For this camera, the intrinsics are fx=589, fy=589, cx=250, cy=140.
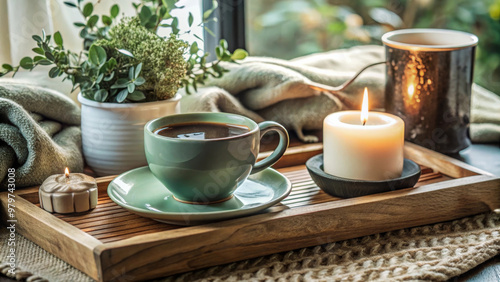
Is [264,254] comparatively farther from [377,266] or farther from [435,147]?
[435,147]

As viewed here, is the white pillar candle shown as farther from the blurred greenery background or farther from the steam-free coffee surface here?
the blurred greenery background

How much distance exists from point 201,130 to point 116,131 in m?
0.15

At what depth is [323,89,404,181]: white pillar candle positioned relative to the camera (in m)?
0.74

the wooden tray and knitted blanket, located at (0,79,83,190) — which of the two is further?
knitted blanket, located at (0,79,83,190)

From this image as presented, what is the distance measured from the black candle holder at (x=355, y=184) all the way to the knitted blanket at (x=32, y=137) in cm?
34

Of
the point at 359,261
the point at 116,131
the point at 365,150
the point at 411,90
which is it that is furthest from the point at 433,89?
the point at 116,131

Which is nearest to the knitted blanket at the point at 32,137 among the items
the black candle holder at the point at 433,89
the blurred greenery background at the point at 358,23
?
the black candle holder at the point at 433,89

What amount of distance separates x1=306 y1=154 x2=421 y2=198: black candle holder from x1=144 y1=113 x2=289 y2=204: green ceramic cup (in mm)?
105

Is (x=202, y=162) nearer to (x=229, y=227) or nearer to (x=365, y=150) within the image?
(x=229, y=227)

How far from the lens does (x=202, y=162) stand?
646 mm

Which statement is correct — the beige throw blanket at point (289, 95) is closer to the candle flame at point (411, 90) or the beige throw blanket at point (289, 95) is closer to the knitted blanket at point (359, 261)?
the candle flame at point (411, 90)

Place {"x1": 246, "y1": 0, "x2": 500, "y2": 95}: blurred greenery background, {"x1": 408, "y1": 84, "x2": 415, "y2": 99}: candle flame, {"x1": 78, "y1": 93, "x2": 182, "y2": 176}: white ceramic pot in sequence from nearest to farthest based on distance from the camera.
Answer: {"x1": 78, "y1": 93, "x2": 182, "y2": 176}: white ceramic pot → {"x1": 408, "y1": 84, "x2": 415, "y2": 99}: candle flame → {"x1": 246, "y1": 0, "x2": 500, "y2": 95}: blurred greenery background

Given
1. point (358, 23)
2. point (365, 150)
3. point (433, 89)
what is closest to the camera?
point (365, 150)

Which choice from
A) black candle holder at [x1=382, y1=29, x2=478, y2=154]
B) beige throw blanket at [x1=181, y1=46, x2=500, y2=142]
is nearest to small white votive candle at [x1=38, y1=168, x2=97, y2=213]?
beige throw blanket at [x1=181, y1=46, x2=500, y2=142]
